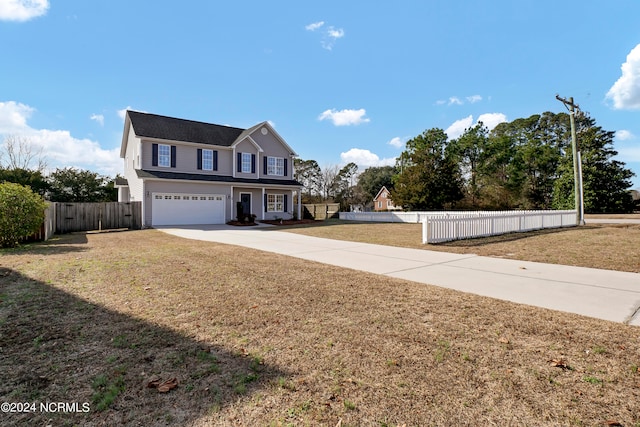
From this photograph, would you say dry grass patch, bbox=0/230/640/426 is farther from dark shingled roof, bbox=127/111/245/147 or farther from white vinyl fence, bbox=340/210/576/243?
dark shingled roof, bbox=127/111/245/147

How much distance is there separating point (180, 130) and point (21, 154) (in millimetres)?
22523

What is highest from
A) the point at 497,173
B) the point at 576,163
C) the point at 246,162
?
the point at 497,173

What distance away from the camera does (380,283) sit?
216 inches

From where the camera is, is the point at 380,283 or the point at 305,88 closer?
the point at 380,283

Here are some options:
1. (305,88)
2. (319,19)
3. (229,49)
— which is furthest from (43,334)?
(305,88)

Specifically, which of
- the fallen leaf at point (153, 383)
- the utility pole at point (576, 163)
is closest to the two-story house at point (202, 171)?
the utility pole at point (576, 163)

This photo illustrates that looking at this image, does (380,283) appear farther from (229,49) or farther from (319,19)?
(229,49)

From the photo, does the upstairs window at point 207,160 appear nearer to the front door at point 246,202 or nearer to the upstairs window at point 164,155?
the upstairs window at point 164,155

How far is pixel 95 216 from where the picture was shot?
1775cm

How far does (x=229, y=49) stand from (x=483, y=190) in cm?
3395

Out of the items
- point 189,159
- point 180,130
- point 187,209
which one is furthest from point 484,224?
point 180,130

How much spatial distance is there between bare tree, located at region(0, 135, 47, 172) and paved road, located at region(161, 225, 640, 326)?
1448 inches

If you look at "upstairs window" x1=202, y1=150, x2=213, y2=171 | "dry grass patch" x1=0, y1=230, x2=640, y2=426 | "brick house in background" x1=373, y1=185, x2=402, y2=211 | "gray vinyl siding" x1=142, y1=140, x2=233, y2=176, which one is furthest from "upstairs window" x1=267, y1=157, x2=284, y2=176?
"brick house in background" x1=373, y1=185, x2=402, y2=211

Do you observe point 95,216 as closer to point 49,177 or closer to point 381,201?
point 49,177
